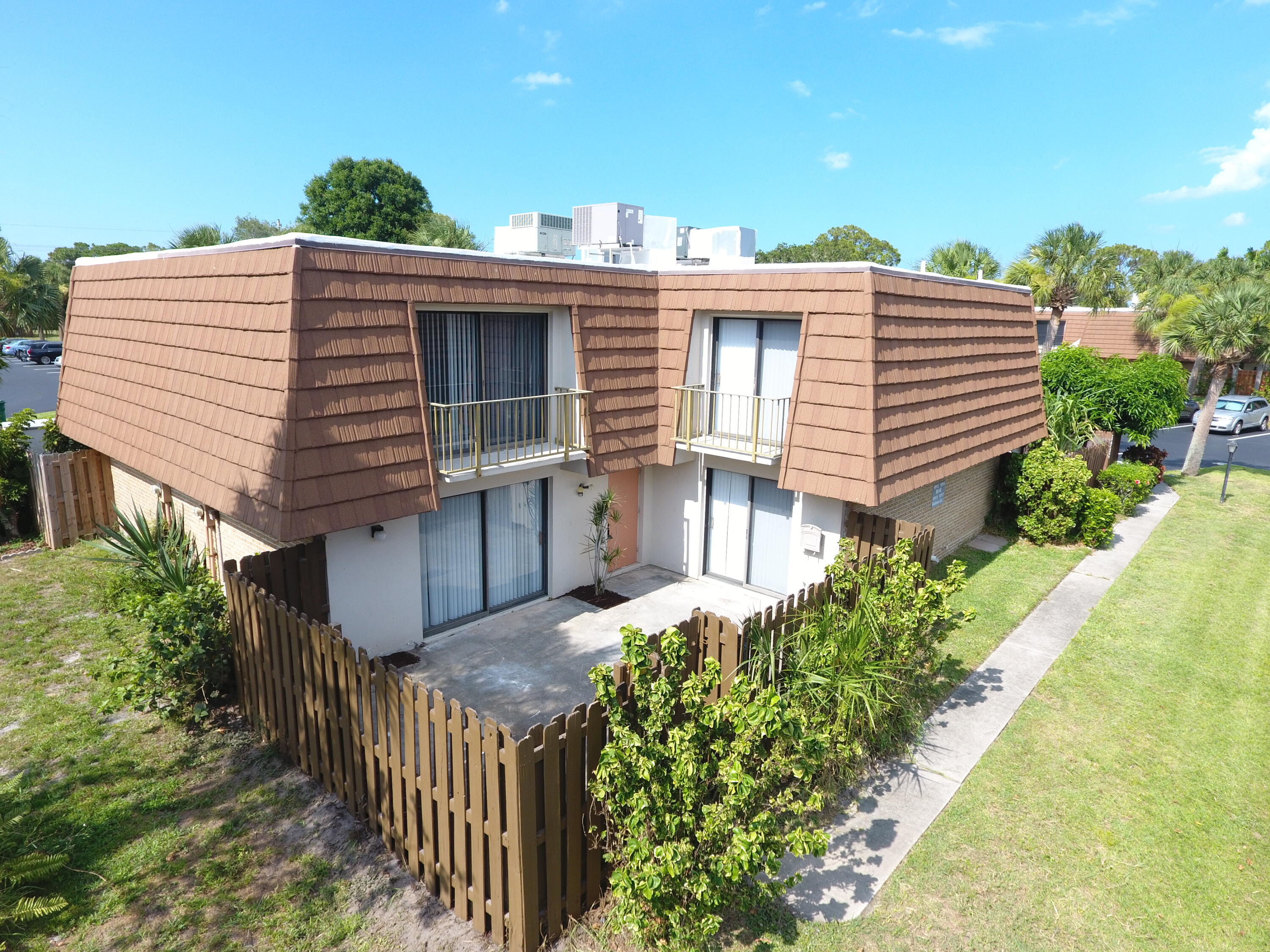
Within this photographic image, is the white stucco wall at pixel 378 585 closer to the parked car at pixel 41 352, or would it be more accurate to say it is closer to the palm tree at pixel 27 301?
the palm tree at pixel 27 301

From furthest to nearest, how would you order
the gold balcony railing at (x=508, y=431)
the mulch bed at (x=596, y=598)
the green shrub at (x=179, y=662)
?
the mulch bed at (x=596, y=598) < the gold balcony railing at (x=508, y=431) < the green shrub at (x=179, y=662)

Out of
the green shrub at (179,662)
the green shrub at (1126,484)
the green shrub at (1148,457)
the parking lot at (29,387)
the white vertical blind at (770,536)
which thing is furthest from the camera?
the parking lot at (29,387)

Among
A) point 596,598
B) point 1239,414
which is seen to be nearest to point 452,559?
point 596,598

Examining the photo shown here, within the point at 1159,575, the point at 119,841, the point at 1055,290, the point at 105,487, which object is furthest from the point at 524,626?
the point at 1055,290

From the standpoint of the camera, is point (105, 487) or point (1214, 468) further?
point (1214, 468)

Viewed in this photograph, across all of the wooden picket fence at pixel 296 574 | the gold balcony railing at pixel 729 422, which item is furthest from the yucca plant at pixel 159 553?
the gold balcony railing at pixel 729 422

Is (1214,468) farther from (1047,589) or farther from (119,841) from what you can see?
(119,841)

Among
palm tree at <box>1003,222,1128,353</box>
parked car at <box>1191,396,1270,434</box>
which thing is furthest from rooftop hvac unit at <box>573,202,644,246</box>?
parked car at <box>1191,396,1270,434</box>
